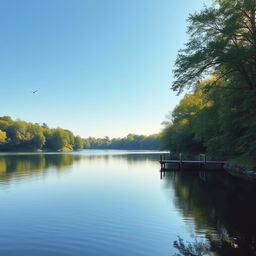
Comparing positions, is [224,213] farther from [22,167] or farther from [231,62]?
[22,167]

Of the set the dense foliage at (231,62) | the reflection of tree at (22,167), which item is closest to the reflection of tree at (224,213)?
the dense foliage at (231,62)

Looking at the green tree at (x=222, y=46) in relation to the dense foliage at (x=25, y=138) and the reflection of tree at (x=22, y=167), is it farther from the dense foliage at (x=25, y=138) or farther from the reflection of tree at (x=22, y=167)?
the dense foliage at (x=25, y=138)

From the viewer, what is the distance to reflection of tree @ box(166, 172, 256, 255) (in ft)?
33.2

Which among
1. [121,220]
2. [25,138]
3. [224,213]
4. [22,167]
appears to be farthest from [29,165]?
[25,138]

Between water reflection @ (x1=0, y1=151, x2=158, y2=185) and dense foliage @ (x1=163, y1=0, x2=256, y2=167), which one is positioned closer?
dense foliage @ (x1=163, y1=0, x2=256, y2=167)

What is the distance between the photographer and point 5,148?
4705 inches

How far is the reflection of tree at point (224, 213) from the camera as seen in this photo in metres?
10.1

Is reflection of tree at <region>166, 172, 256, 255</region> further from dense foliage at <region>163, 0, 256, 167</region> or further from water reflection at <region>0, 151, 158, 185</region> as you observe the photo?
water reflection at <region>0, 151, 158, 185</region>

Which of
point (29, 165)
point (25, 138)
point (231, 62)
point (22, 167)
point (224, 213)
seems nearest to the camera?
point (224, 213)

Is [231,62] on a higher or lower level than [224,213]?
higher

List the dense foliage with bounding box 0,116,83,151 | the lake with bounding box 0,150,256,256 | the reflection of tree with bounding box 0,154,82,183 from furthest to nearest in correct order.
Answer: the dense foliage with bounding box 0,116,83,151, the reflection of tree with bounding box 0,154,82,183, the lake with bounding box 0,150,256,256

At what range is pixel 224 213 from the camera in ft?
48.2

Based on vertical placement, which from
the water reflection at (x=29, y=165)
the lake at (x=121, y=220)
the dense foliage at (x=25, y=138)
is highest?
the dense foliage at (x=25, y=138)

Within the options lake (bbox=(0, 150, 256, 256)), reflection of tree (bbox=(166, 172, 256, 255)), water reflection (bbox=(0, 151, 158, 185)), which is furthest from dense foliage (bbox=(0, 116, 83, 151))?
reflection of tree (bbox=(166, 172, 256, 255))
